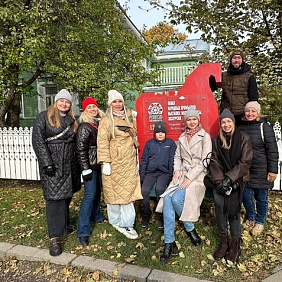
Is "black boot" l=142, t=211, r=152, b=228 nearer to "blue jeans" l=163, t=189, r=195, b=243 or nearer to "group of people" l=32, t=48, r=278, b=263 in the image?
"group of people" l=32, t=48, r=278, b=263

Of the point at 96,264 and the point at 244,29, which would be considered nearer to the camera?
the point at 96,264

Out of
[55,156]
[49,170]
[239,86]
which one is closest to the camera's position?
[49,170]

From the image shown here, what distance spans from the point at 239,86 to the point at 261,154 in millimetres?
1016

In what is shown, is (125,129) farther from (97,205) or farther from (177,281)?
(177,281)

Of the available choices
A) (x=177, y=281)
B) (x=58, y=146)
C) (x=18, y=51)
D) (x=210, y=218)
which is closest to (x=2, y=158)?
(x=18, y=51)

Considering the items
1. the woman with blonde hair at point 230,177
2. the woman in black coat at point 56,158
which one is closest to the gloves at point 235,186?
the woman with blonde hair at point 230,177

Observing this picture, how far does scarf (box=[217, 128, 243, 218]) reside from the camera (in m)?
3.11

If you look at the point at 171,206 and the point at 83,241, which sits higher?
the point at 171,206

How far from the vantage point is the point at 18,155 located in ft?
24.5

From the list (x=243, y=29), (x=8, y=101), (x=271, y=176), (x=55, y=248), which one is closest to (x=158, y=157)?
(x=271, y=176)

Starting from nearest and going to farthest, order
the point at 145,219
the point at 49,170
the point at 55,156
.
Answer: the point at 49,170, the point at 55,156, the point at 145,219

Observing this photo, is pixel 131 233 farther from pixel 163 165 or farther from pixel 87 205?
pixel 163 165

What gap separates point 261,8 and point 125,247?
536cm

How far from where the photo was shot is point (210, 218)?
4.33 meters
